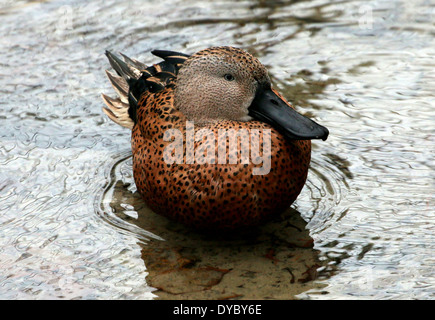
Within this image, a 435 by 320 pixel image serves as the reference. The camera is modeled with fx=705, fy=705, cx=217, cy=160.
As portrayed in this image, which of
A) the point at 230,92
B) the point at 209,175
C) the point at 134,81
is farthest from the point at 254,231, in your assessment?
the point at 134,81

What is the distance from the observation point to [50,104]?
20.1 ft

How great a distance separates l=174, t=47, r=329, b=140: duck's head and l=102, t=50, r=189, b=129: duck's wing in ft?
1.36

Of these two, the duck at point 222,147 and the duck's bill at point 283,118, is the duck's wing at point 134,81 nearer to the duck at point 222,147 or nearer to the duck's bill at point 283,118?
the duck at point 222,147

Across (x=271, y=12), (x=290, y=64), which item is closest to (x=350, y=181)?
(x=290, y=64)

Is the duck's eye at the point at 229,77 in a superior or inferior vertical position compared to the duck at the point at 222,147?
superior

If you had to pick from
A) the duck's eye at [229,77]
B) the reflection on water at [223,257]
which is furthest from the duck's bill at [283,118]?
the reflection on water at [223,257]

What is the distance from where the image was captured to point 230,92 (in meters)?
4.20

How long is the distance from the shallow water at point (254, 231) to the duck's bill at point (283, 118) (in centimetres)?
69

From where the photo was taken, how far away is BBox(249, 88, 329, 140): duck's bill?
4031mm

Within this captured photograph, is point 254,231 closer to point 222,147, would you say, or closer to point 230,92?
point 222,147

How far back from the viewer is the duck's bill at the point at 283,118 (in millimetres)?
4031

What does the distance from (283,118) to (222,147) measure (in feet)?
1.38

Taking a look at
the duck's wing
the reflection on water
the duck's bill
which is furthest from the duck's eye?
the reflection on water

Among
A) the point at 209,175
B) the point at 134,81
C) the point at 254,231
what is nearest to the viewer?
the point at 209,175
